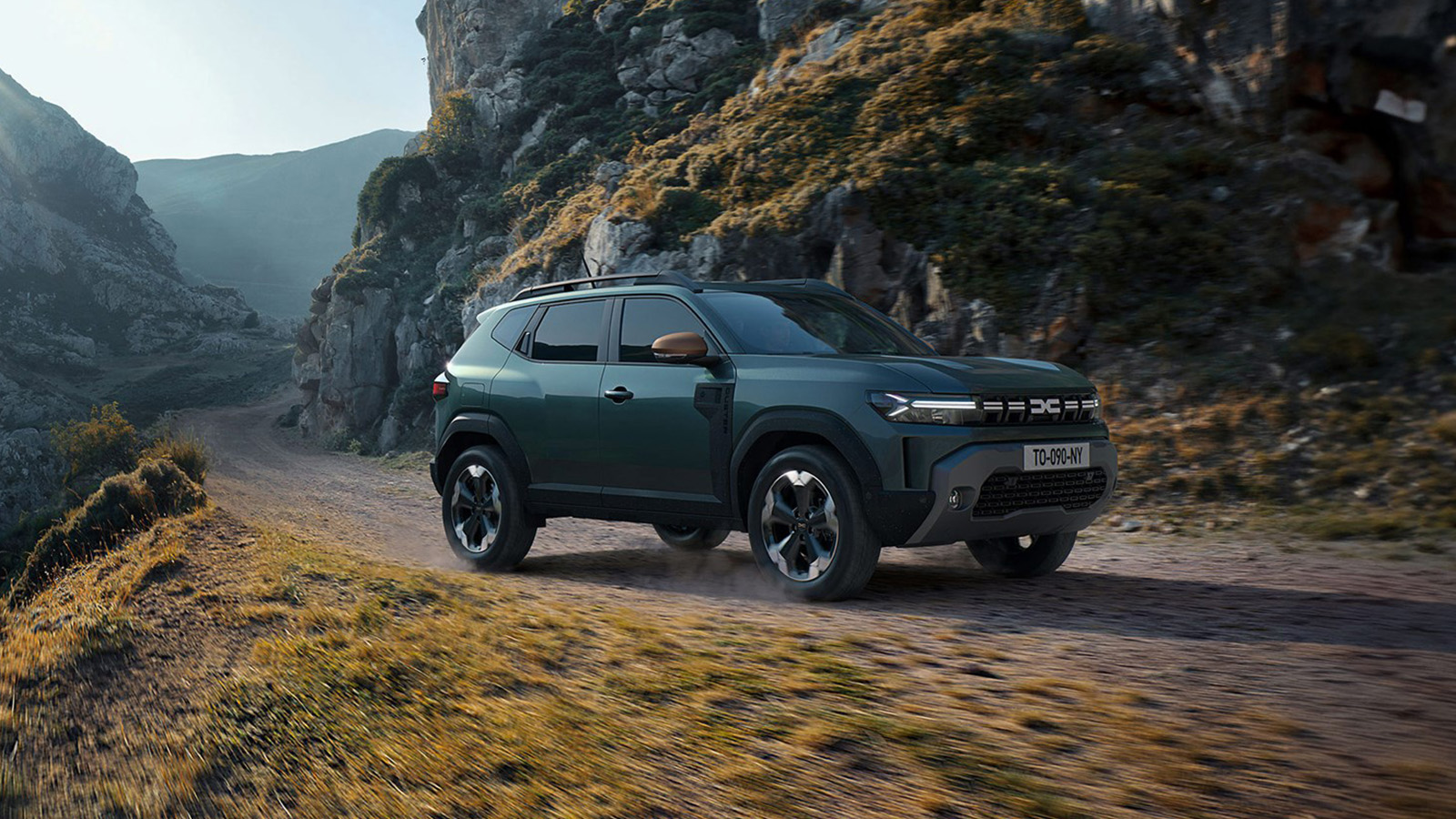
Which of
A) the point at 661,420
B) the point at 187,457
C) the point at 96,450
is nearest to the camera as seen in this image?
the point at 661,420

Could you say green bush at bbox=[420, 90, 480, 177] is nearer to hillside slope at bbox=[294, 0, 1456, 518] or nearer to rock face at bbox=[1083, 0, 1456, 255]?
hillside slope at bbox=[294, 0, 1456, 518]

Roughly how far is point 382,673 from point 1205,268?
9985mm

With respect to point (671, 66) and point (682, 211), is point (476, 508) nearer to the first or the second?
point (682, 211)

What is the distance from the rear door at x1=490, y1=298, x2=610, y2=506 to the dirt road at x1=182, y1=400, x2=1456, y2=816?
69 centimetres

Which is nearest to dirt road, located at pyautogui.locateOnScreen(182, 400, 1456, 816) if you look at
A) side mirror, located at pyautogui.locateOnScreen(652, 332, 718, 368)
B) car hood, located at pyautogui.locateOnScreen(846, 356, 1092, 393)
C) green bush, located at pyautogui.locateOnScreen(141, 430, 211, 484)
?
car hood, located at pyautogui.locateOnScreen(846, 356, 1092, 393)

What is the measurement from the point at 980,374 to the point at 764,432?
119 centimetres

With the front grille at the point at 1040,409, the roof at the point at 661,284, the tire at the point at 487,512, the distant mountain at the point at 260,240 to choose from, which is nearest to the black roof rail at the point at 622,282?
the roof at the point at 661,284

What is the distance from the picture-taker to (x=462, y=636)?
4703mm

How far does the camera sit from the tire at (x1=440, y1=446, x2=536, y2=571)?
23.1 ft

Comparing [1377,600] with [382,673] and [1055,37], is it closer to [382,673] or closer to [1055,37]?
[382,673]

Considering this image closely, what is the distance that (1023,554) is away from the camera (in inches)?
255

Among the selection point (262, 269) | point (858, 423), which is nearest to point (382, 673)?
point (858, 423)

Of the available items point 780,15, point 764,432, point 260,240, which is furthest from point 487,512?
point 260,240

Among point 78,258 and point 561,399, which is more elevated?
point 78,258
